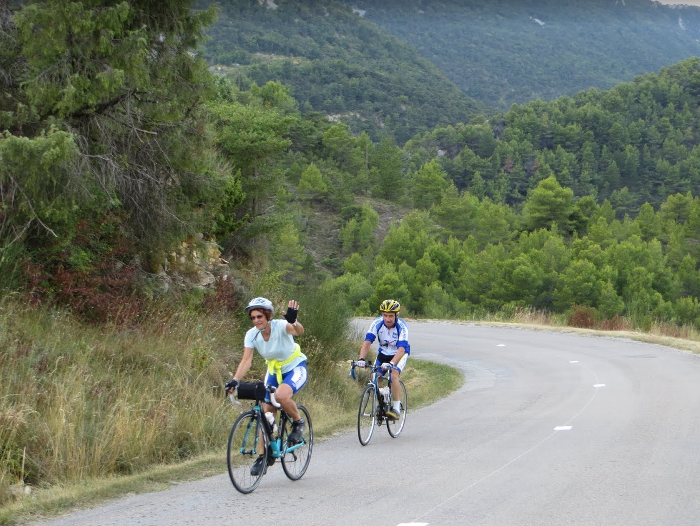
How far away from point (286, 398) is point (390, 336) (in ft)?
12.6

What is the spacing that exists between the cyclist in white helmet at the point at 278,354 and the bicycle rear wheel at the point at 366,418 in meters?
2.33

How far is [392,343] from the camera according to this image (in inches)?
463

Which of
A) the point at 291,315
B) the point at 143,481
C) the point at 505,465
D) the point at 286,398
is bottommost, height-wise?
the point at 143,481

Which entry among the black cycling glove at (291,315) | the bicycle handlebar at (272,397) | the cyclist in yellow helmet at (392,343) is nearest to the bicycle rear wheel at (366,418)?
the cyclist in yellow helmet at (392,343)

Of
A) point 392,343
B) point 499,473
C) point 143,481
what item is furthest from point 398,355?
point 143,481

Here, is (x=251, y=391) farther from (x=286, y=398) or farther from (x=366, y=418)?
(x=366, y=418)

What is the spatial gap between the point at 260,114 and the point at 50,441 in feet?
50.5

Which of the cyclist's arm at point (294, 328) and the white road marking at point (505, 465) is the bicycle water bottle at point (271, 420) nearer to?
the cyclist's arm at point (294, 328)

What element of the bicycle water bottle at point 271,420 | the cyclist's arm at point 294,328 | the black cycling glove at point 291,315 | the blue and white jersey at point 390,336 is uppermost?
the black cycling glove at point 291,315

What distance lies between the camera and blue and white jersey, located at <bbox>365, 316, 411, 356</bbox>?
460 inches

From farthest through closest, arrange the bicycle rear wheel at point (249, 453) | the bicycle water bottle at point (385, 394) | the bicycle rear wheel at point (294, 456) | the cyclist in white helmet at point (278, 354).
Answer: the bicycle water bottle at point (385, 394), the bicycle rear wheel at point (294, 456), the cyclist in white helmet at point (278, 354), the bicycle rear wheel at point (249, 453)

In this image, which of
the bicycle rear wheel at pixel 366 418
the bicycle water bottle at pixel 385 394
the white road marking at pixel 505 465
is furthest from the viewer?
the bicycle water bottle at pixel 385 394

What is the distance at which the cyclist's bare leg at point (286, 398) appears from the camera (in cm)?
815

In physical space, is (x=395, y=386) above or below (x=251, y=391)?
below
